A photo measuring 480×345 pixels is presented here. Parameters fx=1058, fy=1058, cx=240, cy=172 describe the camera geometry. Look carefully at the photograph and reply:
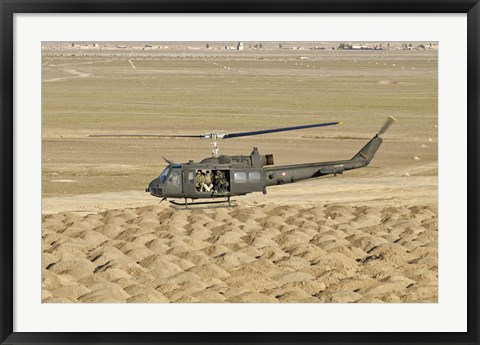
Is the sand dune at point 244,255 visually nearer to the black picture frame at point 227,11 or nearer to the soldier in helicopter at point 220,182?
the soldier in helicopter at point 220,182

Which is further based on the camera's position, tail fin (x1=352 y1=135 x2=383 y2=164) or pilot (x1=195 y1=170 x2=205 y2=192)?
tail fin (x1=352 y1=135 x2=383 y2=164)

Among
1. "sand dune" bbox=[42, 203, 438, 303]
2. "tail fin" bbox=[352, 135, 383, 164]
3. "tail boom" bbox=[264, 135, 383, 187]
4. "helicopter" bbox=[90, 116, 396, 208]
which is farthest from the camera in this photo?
"tail fin" bbox=[352, 135, 383, 164]

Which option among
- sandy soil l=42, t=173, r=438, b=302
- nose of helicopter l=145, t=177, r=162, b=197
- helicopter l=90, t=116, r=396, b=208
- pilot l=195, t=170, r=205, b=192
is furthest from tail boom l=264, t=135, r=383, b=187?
nose of helicopter l=145, t=177, r=162, b=197

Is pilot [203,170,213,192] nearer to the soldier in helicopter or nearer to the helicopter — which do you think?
the helicopter

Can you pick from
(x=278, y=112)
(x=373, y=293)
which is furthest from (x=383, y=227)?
(x=278, y=112)

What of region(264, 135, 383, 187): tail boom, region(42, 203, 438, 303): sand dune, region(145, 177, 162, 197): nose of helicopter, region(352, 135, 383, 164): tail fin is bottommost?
region(42, 203, 438, 303): sand dune

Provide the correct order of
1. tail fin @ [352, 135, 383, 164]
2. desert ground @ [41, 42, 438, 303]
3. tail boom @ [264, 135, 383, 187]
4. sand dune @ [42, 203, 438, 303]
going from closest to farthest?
sand dune @ [42, 203, 438, 303] → desert ground @ [41, 42, 438, 303] → tail boom @ [264, 135, 383, 187] → tail fin @ [352, 135, 383, 164]

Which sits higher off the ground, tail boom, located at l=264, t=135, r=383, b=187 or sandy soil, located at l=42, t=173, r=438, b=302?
tail boom, located at l=264, t=135, r=383, b=187
